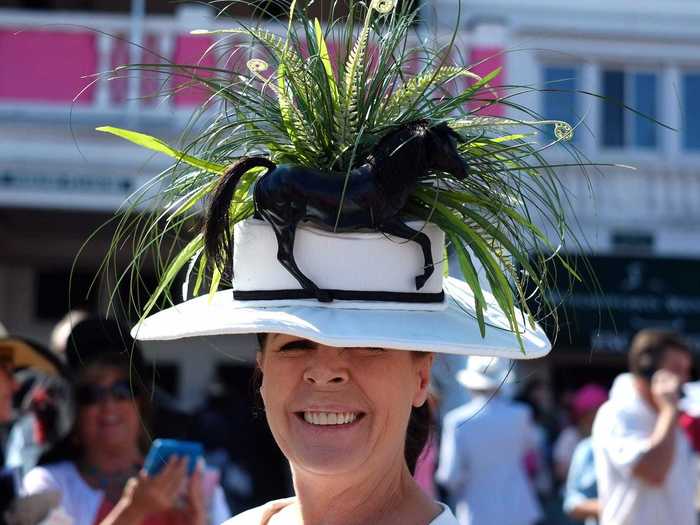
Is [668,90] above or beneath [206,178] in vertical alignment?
above

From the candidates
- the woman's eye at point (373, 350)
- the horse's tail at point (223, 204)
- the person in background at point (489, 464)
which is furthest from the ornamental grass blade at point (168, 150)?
the person in background at point (489, 464)

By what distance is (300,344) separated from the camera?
2.35 meters

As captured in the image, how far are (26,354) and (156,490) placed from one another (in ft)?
3.00

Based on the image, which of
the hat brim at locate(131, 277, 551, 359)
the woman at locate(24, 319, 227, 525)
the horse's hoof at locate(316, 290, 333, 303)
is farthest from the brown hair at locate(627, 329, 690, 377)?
the horse's hoof at locate(316, 290, 333, 303)

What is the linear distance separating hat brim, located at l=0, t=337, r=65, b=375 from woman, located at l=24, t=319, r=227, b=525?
75 mm

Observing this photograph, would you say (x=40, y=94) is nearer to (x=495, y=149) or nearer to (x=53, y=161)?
(x=53, y=161)

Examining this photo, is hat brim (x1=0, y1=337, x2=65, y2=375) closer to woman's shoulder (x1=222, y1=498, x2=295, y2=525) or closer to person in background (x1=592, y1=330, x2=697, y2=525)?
woman's shoulder (x1=222, y1=498, x2=295, y2=525)

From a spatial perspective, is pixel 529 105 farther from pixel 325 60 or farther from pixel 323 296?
pixel 323 296

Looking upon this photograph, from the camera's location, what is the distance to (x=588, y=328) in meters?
12.6

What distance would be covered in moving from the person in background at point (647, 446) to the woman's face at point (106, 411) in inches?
82.4

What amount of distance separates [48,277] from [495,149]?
517 inches

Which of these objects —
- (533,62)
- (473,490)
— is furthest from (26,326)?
(473,490)

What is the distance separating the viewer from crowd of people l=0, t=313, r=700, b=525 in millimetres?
3900

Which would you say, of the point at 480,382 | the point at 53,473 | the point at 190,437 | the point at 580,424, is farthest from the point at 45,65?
the point at 53,473
